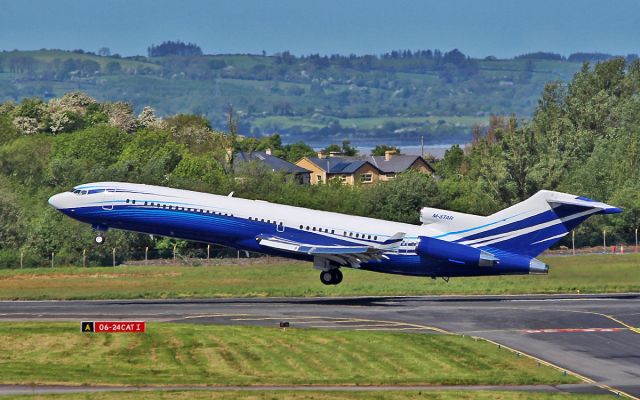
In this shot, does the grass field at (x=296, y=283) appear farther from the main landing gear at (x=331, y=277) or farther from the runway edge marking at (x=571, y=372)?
the runway edge marking at (x=571, y=372)

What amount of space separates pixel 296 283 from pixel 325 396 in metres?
33.0

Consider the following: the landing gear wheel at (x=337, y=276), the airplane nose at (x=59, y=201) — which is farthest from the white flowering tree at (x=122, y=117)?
the landing gear wheel at (x=337, y=276)

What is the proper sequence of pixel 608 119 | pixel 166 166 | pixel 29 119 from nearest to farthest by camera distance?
Result: pixel 166 166 < pixel 29 119 < pixel 608 119

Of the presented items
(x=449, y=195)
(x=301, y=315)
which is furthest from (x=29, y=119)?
(x=301, y=315)

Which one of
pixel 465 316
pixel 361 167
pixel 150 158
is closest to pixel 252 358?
pixel 465 316

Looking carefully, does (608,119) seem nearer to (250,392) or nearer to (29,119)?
(29,119)

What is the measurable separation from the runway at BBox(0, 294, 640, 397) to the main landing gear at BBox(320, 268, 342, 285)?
1814mm

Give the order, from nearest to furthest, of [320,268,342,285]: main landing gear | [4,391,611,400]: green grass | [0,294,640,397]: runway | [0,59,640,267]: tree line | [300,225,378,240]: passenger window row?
[4,391,611,400]: green grass, [0,294,640,397]: runway, [300,225,378,240]: passenger window row, [320,268,342,285]: main landing gear, [0,59,640,267]: tree line

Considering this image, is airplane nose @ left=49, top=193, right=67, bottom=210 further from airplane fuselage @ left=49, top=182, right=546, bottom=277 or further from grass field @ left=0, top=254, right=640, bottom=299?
grass field @ left=0, top=254, right=640, bottom=299

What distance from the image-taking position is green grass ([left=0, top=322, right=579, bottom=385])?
49875 mm

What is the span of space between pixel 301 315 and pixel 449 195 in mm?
53538

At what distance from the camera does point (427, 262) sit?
241 ft

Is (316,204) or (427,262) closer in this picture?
(427,262)

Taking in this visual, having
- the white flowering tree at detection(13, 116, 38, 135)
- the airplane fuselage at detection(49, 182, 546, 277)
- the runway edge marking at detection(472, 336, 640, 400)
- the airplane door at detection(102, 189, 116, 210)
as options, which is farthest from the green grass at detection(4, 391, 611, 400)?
the white flowering tree at detection(13, 116, 38, 135)
